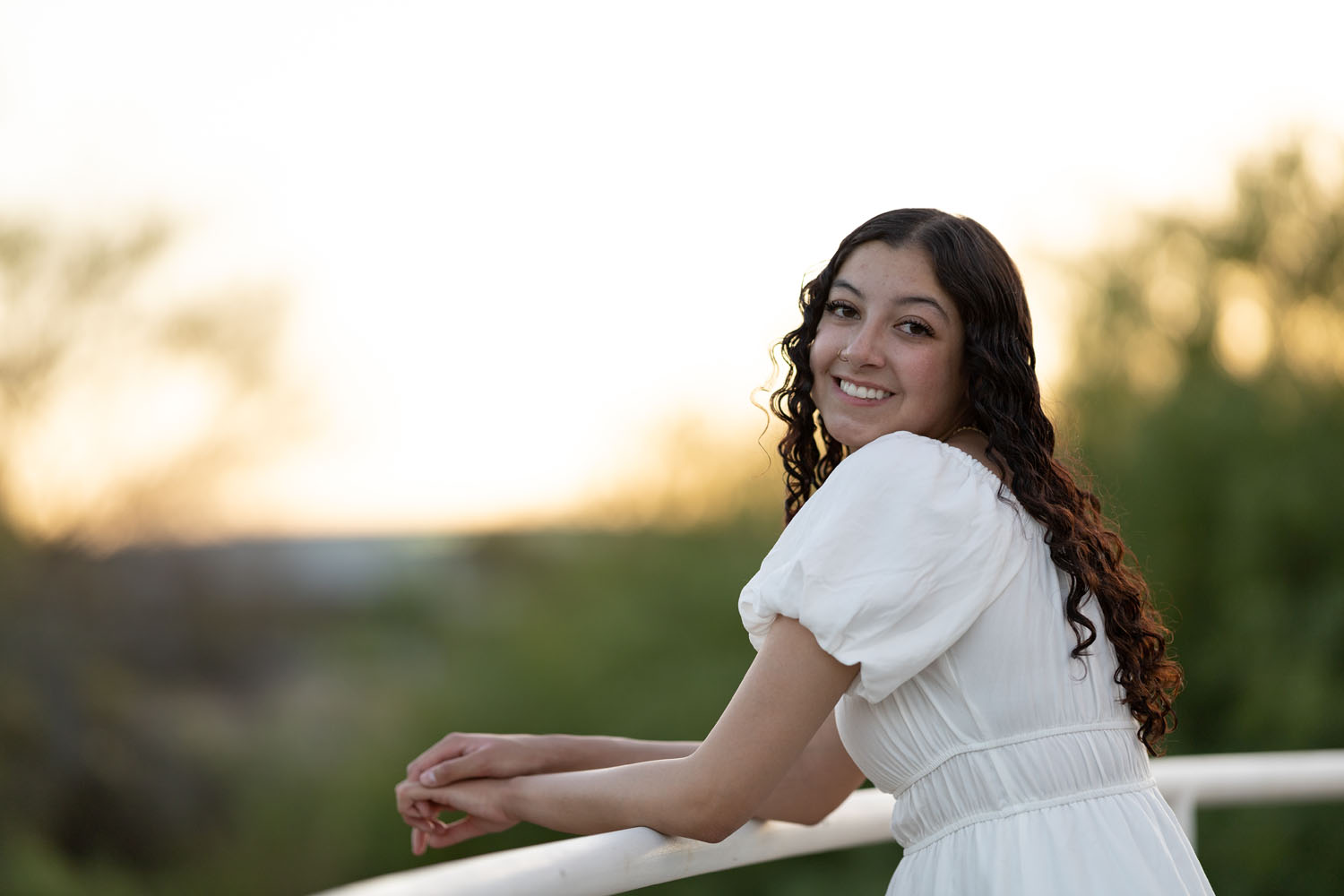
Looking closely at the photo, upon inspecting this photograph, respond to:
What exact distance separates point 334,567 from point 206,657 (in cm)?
381

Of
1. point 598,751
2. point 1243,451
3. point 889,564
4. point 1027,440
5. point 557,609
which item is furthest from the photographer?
point 557,609

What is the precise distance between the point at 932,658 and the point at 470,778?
0.54 metres

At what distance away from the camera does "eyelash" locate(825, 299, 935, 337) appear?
1386mm

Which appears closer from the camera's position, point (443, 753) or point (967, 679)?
point (967, 679)

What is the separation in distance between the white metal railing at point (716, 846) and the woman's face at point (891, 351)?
0.43 meters

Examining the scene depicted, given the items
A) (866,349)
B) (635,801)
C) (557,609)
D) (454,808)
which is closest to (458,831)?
(454,808)

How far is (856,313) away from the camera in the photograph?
1.43 m

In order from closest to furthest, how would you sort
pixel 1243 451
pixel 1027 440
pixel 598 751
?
pixel 1027 440
pixel 598 751
pixel 1243 451

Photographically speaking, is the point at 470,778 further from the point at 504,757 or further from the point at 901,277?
the point at 901,277

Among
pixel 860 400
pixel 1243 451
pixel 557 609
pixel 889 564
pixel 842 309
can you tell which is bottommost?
pixel 557 609

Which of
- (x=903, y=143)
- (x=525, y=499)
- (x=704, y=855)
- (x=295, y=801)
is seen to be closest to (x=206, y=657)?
(x=295, y=801)

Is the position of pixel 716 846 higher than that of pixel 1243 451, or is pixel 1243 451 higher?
pixel 716 846

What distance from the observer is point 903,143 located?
6.43m

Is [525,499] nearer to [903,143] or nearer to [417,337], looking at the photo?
[417,337]
